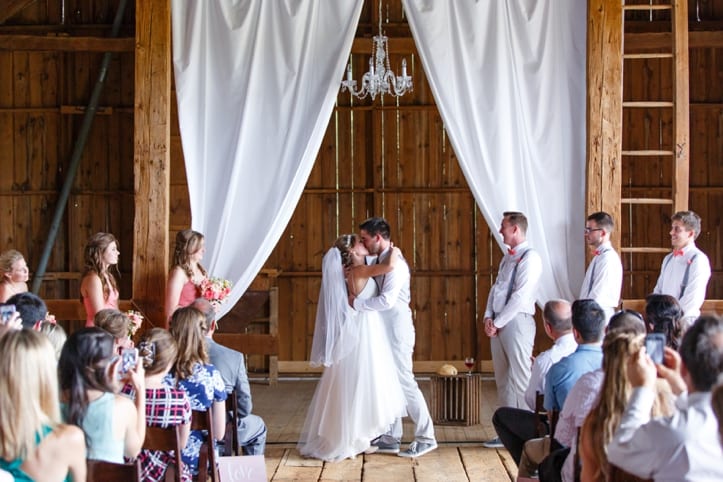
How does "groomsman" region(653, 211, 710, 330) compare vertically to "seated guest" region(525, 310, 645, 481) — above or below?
above

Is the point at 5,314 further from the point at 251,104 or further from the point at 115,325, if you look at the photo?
the point at 251,104

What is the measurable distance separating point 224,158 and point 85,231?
15.8 feet

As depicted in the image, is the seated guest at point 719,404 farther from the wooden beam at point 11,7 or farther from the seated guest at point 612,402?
the wooden beam at point 11,7

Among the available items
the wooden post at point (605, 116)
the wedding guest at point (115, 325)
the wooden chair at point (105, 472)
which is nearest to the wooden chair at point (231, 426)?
the wedding guest at point (115, 325)

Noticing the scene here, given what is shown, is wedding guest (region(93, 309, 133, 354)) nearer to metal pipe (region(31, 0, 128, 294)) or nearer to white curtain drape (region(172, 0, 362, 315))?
white curtain drape (region(172, 0, 362, 315))

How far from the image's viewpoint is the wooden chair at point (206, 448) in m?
4.36

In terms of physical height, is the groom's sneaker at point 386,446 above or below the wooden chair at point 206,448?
below

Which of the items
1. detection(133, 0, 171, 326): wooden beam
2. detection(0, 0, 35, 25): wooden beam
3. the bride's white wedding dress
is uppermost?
detection(0, 0, 35, 25): wooden beam

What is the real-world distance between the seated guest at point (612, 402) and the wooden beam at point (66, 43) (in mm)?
6206

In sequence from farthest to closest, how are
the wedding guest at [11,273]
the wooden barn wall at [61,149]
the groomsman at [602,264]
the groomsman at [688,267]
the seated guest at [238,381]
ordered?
the wooden barn wall at [61,149], the groomsman at [688,267], the groomsman at [602,264], the wedding guest at [11,273], the seated guest at [238,381]

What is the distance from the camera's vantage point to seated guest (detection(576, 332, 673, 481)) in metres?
3.29

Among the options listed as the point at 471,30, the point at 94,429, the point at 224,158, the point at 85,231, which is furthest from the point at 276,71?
the point at 85,231

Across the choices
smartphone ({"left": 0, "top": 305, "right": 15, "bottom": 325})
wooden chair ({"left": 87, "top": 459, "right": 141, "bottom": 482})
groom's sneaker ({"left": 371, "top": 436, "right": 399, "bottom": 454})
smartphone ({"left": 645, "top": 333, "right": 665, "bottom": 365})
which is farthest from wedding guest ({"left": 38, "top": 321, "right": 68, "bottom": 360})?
groom's sneaker ({"left": 371, "top": 436, "right": 399, "bottom": 454})

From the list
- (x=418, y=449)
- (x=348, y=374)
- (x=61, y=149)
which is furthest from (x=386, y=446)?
(x=61, y=149)
